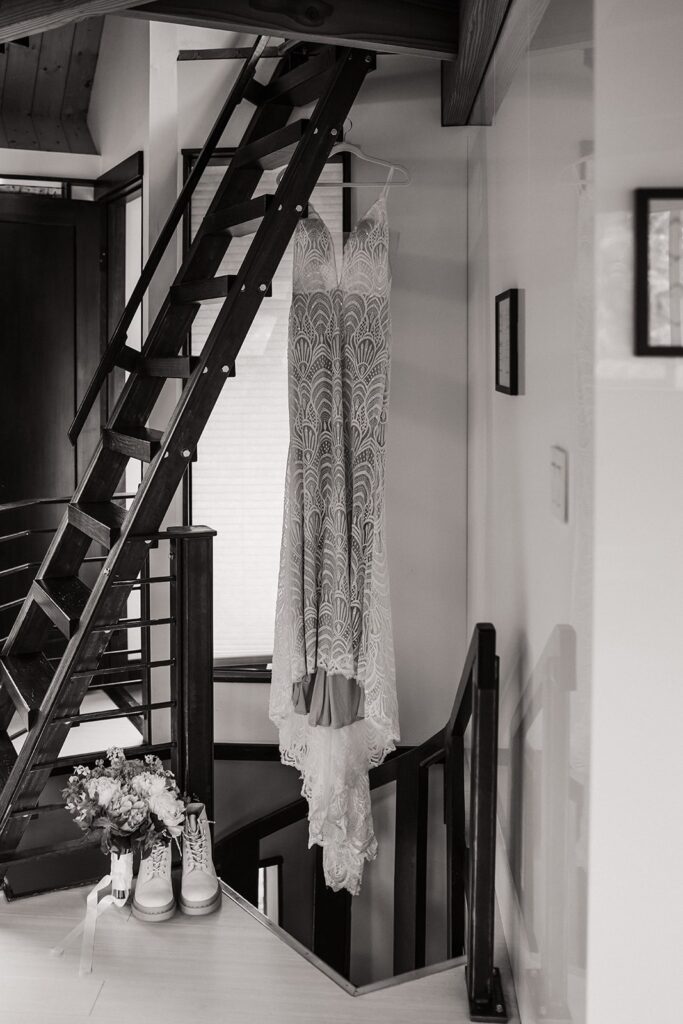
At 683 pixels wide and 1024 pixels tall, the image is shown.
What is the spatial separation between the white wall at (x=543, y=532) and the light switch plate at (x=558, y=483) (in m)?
0.03

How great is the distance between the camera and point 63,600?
10.5ft

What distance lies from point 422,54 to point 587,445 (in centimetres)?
177

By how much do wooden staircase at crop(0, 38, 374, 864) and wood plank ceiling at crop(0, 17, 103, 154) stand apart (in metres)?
1.59

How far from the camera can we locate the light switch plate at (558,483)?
188cm

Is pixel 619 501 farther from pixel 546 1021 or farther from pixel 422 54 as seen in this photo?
pixel 422 54

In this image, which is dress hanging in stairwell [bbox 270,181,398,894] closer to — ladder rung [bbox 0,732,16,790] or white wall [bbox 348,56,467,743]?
white wall [bbox 348,56,467,743]

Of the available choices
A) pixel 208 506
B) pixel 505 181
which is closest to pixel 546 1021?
pixel 505 181

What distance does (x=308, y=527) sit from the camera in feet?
10.2

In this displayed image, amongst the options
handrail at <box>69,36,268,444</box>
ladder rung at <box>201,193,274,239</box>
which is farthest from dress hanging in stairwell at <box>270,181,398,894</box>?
handrail at <box>69,36,268,444</box>

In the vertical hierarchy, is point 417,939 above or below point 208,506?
below

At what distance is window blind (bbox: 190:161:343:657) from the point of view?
13.3 feet

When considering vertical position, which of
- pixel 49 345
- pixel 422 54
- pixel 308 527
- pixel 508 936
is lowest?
pixel 508 936

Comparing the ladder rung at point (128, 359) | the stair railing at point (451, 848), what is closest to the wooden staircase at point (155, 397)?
the ladder rung at point (128, 359)

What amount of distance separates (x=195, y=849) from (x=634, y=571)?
182cm
